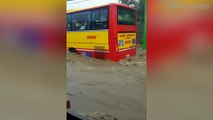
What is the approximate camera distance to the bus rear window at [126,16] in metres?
8.80

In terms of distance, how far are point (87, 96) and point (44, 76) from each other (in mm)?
3614

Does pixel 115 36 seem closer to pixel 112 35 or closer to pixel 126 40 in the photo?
pixel 112 35

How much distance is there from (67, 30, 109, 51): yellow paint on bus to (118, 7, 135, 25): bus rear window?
657 mm

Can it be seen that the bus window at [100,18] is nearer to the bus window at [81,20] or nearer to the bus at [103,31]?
the bus at [103,31]

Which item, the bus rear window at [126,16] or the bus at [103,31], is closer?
the bus at [103,31]

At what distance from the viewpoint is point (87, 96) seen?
16.4 feet

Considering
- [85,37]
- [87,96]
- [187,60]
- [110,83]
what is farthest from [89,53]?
[187,60]

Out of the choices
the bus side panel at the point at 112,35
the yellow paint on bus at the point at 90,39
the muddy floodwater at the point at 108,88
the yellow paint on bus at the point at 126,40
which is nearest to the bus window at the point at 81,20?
the yellow paint on bus at the point at 90,39

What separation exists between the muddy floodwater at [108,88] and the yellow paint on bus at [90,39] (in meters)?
0.37

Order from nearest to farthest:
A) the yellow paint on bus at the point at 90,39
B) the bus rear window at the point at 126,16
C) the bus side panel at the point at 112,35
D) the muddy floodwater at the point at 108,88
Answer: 1. the muddy floodwater at the point at 108,88
2. the bus side panel at the point at 112,35
3. the yellow paint on bus at the point at 90,39
4. the bus rear window at the point at 126,16

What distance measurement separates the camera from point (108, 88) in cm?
595

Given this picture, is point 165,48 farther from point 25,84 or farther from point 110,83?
point 110,83

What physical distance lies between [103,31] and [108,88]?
9.50 ft

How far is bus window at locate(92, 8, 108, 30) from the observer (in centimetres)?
846
